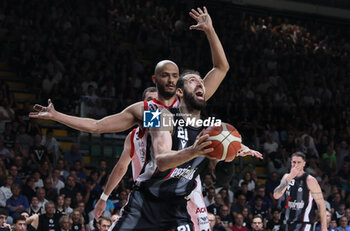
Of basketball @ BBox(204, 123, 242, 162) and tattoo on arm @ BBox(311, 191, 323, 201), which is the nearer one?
Result: basketball @ BBox(204, 123, 242, 162)

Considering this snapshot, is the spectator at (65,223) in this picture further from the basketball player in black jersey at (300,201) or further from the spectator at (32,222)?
the basketball player in black jersey at (300,201)

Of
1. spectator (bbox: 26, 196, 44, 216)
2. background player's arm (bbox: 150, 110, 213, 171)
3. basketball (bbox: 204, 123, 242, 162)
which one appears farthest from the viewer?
spectator (bbox: 26, 196, 44, 216)

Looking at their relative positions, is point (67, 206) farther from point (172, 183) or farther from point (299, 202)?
point (172, 183)

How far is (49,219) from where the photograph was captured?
10.5m

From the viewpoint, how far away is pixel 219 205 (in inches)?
485

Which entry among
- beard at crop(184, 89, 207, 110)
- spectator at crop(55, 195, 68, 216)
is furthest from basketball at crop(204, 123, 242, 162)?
spectator at crop(55, 195, 68, 216)

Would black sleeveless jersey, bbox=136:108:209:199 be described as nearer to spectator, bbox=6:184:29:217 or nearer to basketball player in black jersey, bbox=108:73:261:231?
basketball player in black jersey, bbox=108:73:261:231

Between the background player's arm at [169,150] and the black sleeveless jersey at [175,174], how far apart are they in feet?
0.33

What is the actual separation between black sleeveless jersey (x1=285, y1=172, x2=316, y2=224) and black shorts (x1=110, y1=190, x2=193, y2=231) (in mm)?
5233

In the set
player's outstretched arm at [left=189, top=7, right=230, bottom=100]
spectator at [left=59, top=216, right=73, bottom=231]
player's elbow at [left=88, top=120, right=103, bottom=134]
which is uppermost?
player's outstretched arm at [left=189, top=7, right=230, bottom=100]

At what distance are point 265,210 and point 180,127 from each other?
8768 mm

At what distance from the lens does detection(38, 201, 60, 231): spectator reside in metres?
10.4

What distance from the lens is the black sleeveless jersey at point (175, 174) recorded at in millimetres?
4734

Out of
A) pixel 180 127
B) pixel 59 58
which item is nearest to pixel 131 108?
pixel 180 127
